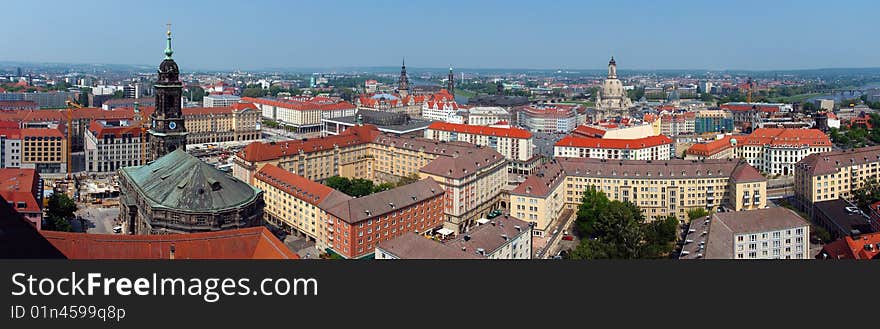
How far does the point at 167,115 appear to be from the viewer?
71.5 ft

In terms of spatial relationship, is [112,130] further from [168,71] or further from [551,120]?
[551,120]

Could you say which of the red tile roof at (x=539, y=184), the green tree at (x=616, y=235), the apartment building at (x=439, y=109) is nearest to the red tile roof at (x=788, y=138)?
the green tree at (x=616, y=235)

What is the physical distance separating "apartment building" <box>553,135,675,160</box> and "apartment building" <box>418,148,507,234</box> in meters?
9.22

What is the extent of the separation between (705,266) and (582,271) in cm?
136

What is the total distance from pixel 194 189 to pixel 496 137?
24.3 metres

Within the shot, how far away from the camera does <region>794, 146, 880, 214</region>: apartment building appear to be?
2652 centimetres

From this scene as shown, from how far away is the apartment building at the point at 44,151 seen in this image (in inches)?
1369

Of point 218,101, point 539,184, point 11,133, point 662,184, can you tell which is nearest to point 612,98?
point 218,101

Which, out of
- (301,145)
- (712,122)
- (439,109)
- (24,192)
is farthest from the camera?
(439,109)

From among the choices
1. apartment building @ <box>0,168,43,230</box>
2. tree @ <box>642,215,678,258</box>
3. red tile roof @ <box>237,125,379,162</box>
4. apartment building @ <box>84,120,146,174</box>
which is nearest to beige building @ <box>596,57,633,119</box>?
red tile roof @ <box>237,125,379,162</box>

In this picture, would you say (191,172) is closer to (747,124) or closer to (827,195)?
(827,195)

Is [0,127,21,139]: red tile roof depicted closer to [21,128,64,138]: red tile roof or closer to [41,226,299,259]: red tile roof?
[21,128,64,138]: red tile roof

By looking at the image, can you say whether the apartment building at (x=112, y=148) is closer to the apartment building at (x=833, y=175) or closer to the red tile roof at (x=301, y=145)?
the red tile roof at (x=301, y=145)

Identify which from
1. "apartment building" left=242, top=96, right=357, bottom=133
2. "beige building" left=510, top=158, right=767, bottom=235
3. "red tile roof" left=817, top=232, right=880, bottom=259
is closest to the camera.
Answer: "red tile roof" left=817, top=232, right=880, bottom=259
